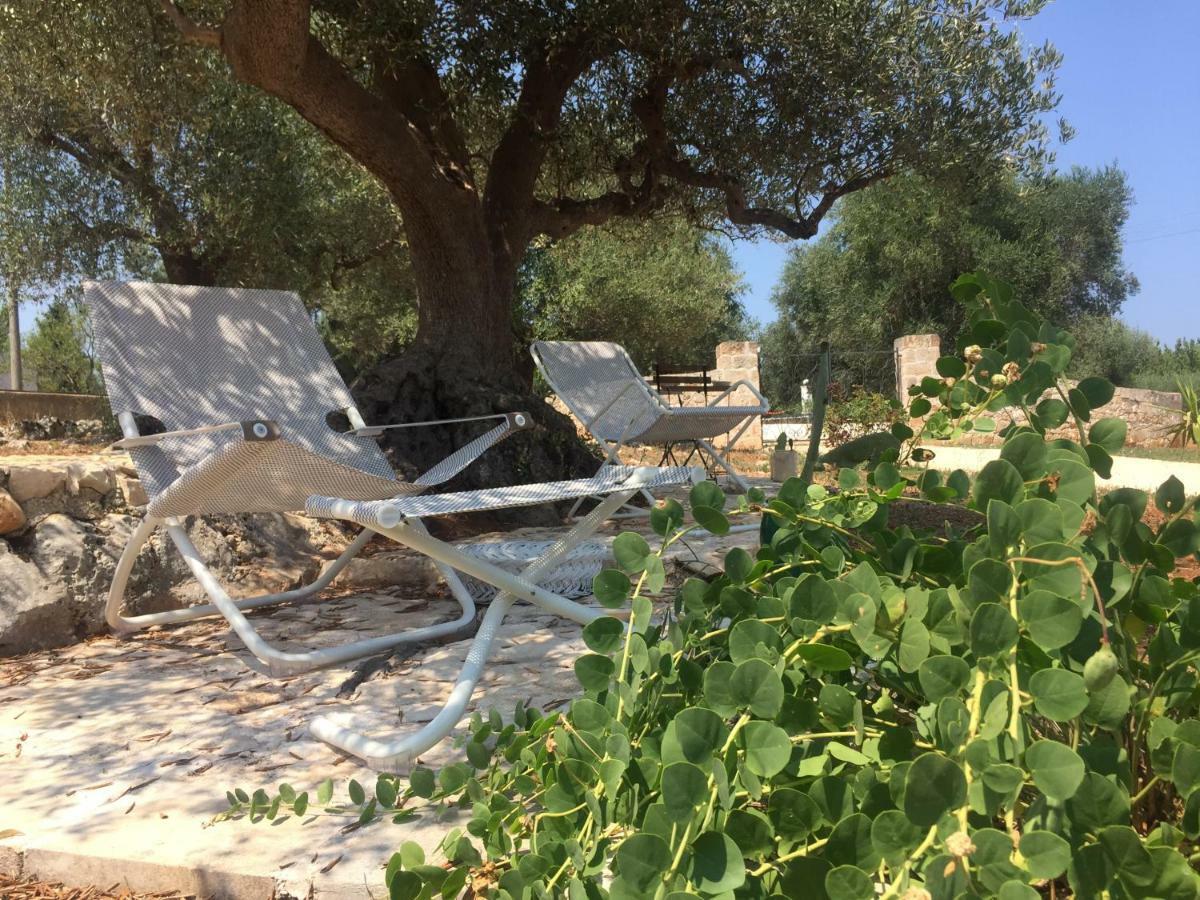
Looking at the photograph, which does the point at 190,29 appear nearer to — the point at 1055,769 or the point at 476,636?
the point at 476,636

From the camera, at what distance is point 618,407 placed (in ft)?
19.9

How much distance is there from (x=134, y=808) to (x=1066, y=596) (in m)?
1.72

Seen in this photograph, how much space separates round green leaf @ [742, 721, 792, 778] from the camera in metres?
0.67

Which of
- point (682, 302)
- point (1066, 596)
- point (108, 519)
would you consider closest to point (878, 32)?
point (108, 519)

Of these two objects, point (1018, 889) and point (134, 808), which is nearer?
point (1018, 889)

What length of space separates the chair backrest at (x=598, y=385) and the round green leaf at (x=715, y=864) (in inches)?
186

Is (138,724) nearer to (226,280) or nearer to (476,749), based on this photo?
(476,749)

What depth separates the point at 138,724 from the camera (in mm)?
2219

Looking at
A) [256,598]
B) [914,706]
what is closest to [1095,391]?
[914,706]

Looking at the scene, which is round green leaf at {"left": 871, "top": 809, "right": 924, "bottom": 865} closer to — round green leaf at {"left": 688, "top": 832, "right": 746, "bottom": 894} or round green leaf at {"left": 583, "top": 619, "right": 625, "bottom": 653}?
round green leaf at {"left": 688, "top": 832, "right": 746, "bottom": 894}

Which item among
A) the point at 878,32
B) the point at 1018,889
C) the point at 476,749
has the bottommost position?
the point at 476,749

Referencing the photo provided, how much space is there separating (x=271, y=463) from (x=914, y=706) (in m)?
2.17

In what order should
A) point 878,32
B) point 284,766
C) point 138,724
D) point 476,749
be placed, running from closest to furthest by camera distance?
1. point 476,749
2. point 284,766
3. point 138,724
4. point 878,32

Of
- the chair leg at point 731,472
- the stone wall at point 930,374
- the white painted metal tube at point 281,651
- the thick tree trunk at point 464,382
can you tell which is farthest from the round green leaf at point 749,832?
the stone wall at point 930,374
